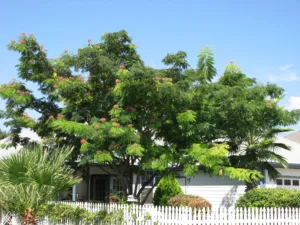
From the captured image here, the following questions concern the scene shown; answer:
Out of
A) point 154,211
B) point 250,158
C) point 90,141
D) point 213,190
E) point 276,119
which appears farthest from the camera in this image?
point 213,190

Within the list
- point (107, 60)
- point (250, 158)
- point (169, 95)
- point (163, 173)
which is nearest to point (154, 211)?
point (163, 173)

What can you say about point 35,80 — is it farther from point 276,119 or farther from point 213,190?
point 213,190

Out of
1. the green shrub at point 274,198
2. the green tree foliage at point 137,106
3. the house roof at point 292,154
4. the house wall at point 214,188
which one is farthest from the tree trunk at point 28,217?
the house roof at point 292,154

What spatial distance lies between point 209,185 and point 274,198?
7216 millimetres

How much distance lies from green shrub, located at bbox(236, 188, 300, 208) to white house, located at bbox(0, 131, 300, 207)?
5537mm

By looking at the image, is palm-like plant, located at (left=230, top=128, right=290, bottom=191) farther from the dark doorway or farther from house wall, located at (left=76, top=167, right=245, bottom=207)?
the dark doorway

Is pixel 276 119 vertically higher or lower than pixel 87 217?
higher

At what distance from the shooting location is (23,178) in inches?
472

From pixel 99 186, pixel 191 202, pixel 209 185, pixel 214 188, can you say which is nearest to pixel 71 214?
pixel 191 202

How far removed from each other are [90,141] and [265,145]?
1109 cm

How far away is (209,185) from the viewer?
23703 millimetres

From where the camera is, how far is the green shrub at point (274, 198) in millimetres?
16656

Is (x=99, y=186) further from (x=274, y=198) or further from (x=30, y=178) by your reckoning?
(x=30, y=178)

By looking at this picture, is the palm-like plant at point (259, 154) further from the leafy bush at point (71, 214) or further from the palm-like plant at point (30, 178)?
the palm-like plant at point (30, 178)
